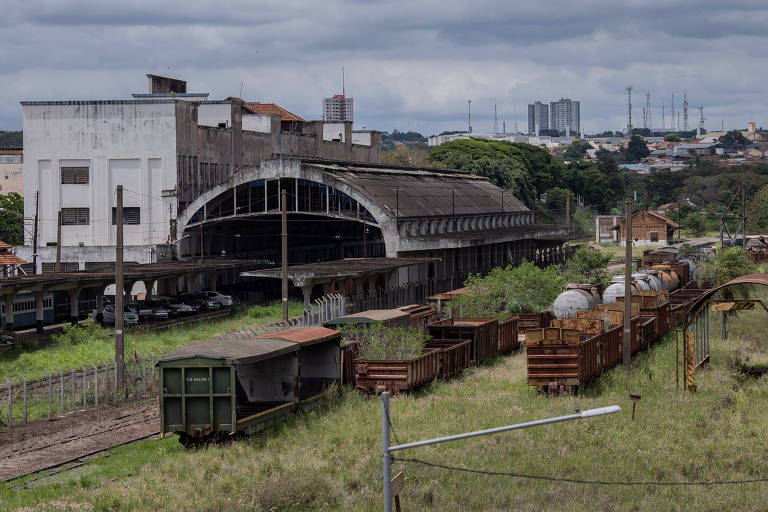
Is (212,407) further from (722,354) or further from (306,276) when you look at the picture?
(306,276)

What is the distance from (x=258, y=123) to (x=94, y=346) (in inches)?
1801

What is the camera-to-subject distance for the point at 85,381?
30.7 m

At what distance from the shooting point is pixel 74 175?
74688mm

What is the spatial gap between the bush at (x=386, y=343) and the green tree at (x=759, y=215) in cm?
11209

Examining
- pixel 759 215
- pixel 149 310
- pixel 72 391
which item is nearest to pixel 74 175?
pixel 149 310

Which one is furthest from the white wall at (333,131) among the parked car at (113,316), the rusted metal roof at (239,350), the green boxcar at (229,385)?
Answer: the rusted metal roof at (239,350)

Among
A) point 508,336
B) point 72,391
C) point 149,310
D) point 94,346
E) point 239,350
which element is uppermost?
point 239,350

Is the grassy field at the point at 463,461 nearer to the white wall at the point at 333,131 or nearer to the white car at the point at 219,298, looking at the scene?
the white car at the point at 219,298

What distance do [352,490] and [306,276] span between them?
1152 inches

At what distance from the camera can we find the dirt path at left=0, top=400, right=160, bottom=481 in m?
24.0

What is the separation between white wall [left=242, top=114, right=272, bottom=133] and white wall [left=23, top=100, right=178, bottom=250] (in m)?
14.2

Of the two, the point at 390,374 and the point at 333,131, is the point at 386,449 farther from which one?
the point at 333,131

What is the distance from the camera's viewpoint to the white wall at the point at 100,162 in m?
73.8

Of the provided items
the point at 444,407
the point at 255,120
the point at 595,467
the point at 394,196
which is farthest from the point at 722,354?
the point at 255,120
